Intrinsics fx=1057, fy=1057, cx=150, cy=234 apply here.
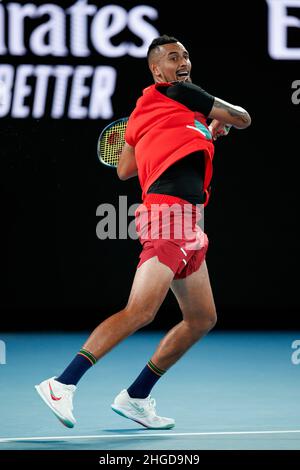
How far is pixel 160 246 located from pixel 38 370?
9.04 feet

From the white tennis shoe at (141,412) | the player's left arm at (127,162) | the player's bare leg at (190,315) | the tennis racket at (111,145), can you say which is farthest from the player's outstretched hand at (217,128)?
the white tennis shoe at (141,412)

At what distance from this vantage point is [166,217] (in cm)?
500

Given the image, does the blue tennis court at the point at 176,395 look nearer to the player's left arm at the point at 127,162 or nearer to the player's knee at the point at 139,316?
the player's knee at the point at 139,316

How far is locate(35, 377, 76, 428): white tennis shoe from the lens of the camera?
470 cm

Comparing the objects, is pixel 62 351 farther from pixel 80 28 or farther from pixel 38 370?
pixel 80 28

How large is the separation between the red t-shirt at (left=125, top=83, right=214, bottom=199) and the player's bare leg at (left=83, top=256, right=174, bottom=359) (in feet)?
1.66

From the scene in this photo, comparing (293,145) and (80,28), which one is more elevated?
(80,28)

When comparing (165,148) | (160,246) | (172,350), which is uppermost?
(165,148)

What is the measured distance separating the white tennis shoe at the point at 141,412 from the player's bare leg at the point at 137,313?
53 cm

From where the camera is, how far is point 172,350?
17.3 feet

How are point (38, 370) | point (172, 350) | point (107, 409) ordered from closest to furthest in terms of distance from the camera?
point (172, 350) < point (107, 409) < point (38, 370)

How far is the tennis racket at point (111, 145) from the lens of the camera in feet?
18.4

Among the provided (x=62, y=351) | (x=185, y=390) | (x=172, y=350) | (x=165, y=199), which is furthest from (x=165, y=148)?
(x=62, y=351)

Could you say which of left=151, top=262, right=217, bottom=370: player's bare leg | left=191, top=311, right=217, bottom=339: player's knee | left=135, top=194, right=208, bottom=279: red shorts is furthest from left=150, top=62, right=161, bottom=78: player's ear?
left=191, top=311, right=217, bottom=339: player's knee
